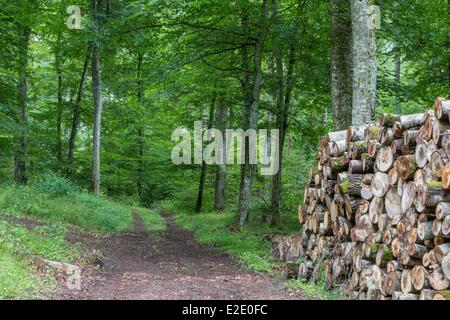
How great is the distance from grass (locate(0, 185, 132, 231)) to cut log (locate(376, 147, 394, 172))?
9202 mm

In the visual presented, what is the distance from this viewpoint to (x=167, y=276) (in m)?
8.45

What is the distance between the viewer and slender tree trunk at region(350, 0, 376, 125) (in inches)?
355

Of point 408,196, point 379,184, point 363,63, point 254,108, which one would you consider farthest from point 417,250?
point 254,108

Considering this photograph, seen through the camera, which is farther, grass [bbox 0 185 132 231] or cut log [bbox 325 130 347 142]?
grass [bbox 0 185 132 231]

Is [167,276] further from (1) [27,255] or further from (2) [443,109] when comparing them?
(2) [443,109]

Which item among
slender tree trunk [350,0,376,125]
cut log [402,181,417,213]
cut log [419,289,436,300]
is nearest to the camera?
cut log [419,289,436,300]

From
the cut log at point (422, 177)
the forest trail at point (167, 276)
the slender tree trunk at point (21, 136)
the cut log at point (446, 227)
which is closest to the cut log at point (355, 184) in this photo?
the cut log at point (422, 177)

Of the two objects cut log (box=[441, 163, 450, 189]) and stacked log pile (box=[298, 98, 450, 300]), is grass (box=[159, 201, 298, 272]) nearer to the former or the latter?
stacked log pile (box=[298, 98, 450, 300])

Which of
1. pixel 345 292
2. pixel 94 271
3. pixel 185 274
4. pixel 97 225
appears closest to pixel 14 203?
pixel 97 225

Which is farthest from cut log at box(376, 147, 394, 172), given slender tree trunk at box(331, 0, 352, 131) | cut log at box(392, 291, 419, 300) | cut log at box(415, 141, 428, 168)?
slender tree trunk at box(331, 0, 352, 131)

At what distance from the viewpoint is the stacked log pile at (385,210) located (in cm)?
516

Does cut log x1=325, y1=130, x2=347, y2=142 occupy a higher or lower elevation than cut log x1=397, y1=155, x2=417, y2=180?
higher

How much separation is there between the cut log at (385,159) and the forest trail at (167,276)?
223 cm

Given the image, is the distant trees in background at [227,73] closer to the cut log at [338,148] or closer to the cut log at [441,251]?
the cut log at [338,148]
